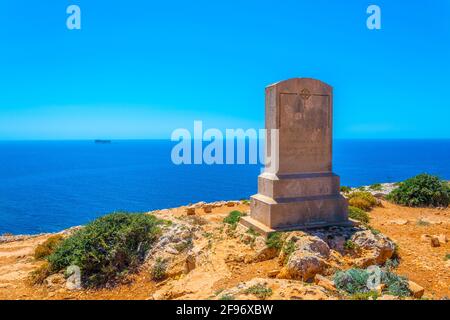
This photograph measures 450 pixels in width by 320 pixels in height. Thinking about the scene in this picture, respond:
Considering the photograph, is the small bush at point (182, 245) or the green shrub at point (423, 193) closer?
the small bush at point (182, 245)

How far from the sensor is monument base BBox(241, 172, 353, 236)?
8336mm

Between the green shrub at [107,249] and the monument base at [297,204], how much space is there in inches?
124

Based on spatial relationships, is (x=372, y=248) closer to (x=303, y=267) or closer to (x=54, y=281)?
(x=303, y=267)

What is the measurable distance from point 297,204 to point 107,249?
210 inches

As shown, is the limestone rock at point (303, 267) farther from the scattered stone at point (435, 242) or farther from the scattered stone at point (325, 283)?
the scattered stone at point (435, 242)

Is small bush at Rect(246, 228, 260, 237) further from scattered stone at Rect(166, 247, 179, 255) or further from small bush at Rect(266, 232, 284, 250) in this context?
scattered stone at Rect(166, 247, 179, 255)

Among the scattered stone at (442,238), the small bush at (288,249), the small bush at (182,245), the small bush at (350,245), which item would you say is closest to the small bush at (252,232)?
the small bush at (288,249)

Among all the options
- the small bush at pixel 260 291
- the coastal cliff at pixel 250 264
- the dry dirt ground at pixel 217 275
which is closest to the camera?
the small bush at pixel 260 291

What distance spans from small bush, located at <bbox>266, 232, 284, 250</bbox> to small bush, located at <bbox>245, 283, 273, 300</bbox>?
2.99 m

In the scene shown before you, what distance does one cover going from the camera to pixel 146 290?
698 cm

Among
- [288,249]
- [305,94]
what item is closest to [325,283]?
[288,249]

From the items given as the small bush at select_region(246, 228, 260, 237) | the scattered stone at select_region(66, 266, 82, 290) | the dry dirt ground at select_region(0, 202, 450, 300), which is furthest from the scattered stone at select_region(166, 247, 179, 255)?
the scattered stone at select_region(66, 266, 82, 290)

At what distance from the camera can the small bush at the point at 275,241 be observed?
7684 millimetres

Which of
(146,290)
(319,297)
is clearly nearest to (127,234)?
(146,290)
